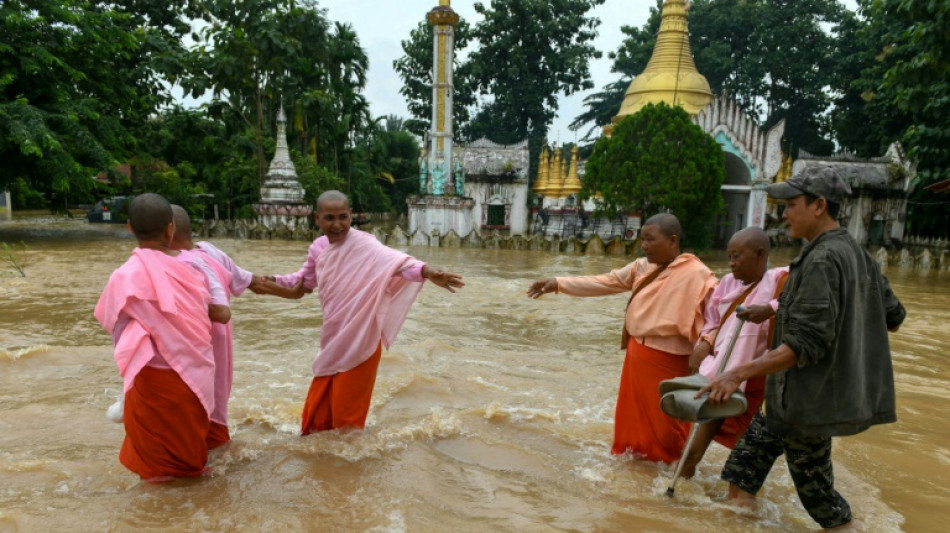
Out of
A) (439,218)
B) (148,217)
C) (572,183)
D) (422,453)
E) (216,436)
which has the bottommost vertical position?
(422,453)

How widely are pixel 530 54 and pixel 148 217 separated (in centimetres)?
3702

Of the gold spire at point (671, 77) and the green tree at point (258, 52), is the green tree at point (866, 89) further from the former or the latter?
the green tree at point (258, 52)

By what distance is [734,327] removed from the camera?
135 inches

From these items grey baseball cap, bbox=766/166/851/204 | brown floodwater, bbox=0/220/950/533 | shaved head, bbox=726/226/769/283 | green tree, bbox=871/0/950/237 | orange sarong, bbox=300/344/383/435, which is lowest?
brown floodwater, bbox=0/220/950/533

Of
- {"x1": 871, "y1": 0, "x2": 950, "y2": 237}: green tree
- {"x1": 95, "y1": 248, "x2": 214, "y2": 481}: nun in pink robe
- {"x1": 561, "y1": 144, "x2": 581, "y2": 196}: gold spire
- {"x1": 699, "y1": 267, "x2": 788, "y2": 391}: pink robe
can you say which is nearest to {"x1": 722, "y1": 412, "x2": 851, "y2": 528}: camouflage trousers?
{"x1": 699, "y1": 267, "x2": 788, "y2": 391}: pink robe

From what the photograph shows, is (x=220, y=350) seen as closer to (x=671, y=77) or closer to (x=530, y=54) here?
(x=671, y=77)

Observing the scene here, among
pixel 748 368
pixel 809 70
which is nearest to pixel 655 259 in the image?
pixel 748 368

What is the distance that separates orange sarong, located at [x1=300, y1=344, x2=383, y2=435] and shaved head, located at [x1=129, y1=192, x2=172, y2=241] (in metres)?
1.32

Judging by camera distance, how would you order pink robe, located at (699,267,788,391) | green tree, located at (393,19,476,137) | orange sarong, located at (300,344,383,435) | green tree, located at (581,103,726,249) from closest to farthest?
1. pink robe, located at (699,267,788,391)
2. orange sarong, located at (300,344,383,435)
3. green tree, located at (581,103,726,249)
4. green tree, located at (393,19,476,137)

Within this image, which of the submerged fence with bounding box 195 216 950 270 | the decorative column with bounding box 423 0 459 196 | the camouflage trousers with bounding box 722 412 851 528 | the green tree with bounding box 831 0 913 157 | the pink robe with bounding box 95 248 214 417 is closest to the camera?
the camouflage trousers with bounding box 722 412 851 528

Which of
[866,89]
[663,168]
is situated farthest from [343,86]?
[866,89]

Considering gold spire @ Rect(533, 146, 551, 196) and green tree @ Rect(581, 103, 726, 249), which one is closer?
green tree @ Rect(581, 103, 726, 249)

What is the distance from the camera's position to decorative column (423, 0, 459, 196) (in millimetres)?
24531

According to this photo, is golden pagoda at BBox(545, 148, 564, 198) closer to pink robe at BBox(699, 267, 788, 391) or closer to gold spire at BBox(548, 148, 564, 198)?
gold spire at BBox(548, 148, 564, 198)
